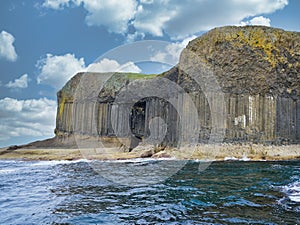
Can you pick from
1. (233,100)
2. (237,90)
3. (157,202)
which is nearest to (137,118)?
(233,100)

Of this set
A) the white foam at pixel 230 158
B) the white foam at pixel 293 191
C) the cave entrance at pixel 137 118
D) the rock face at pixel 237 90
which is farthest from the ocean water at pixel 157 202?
the cave entrance at pixel 137 118

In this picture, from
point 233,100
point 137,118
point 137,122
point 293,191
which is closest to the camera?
point 293,191

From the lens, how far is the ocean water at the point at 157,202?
771 cm

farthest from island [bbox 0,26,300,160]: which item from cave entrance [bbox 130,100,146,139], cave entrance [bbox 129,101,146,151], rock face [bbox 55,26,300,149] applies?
cave entrance [bbox 130,100,146,139]

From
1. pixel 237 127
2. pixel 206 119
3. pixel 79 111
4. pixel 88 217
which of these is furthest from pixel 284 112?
pixel 79 111

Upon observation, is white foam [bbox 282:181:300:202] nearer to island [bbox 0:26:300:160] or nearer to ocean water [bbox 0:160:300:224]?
ocean water [bbox 0:160:300:224]

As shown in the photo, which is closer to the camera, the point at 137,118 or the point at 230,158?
the point at 230,158

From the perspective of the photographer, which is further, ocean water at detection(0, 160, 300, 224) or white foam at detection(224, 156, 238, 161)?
white foam at detection(224, 156, 238, 161)

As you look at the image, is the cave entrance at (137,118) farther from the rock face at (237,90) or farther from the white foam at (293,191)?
the white foam at (293,191)

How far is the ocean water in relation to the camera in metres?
7.71

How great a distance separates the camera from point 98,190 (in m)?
12.0

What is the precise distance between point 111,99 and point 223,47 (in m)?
20.3

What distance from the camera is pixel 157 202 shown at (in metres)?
9.58

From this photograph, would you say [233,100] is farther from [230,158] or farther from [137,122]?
[137,122]
